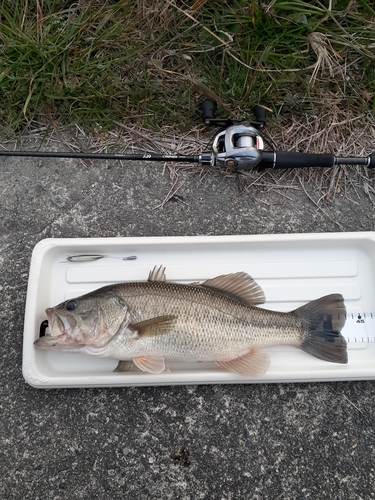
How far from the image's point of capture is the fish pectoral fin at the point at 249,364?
6.89 feet

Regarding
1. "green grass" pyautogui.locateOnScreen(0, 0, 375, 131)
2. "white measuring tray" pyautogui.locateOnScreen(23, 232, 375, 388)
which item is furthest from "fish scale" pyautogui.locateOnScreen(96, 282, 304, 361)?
"green grass" pyautogui.locateOnScreen(0, 0, 375, 131)

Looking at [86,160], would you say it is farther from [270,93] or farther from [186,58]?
[270,93]

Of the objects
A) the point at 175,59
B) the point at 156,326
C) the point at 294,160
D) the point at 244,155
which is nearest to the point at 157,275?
the point at 156,326

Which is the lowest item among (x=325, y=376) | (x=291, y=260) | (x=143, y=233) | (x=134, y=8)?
(x=325, y=376)

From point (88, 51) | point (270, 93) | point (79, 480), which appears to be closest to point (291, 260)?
point (270, 93)

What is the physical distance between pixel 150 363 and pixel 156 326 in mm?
193

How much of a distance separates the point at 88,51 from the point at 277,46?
1.26 metres

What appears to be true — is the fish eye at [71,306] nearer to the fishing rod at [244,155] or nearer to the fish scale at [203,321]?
the fish scale at [203,321]

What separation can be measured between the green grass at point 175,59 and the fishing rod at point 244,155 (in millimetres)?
377

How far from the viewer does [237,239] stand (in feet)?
7.64

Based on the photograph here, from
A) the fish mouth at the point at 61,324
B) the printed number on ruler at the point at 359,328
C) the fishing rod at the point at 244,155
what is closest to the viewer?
the fish mouth at the point at 61,324

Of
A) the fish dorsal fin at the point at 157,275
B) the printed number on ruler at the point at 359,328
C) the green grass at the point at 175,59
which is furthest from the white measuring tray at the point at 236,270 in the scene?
the green grass at the point at 175,59

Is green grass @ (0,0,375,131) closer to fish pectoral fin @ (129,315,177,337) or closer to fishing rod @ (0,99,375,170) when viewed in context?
fishing rod @ (0,99,375,170)

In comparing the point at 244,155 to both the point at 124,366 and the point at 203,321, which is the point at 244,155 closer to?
the point at 203,321
